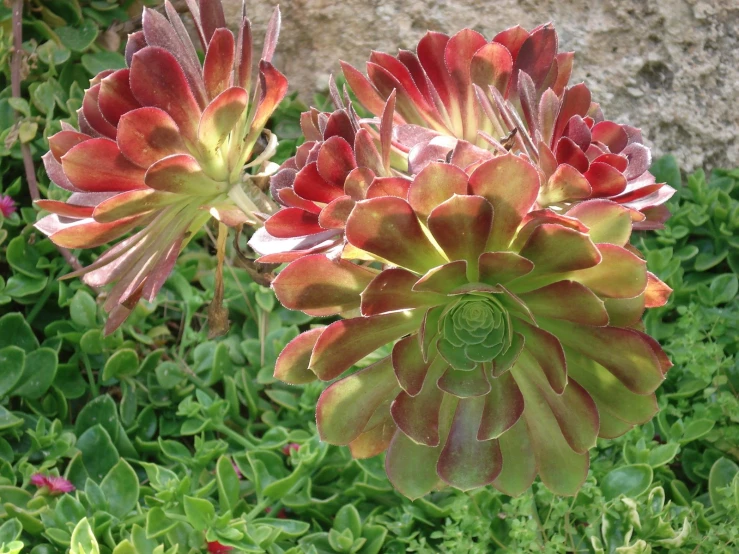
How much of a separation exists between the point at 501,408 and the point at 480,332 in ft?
0.25

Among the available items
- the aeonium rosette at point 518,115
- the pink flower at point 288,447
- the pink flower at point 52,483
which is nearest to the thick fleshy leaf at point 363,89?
the aeonium rosette at point 518,115

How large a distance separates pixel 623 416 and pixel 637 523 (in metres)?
0.58

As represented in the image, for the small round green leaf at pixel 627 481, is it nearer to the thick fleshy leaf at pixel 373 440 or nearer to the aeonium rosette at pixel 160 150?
the thick fleshy leaf at pixel 373 440

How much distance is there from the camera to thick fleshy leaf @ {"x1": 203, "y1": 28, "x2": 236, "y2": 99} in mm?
743

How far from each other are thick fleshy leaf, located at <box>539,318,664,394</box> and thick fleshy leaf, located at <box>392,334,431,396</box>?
13cm

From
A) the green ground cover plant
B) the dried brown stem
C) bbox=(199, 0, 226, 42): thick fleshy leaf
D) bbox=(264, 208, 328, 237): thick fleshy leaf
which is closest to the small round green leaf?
the green ground cover plant

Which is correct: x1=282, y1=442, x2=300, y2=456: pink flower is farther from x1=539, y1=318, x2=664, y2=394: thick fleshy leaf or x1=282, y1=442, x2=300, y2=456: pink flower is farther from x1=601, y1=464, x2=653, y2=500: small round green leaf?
x1=539, y1=318, x2=664, y2=394: thick fleshy leaf

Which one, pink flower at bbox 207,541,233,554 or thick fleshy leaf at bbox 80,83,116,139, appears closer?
thick fleshy leaf at bbox 80,83,116,139

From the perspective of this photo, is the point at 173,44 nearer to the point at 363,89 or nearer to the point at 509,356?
the point at 363,89

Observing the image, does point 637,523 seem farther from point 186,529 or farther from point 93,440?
point 93,440

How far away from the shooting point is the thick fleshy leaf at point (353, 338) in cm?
68

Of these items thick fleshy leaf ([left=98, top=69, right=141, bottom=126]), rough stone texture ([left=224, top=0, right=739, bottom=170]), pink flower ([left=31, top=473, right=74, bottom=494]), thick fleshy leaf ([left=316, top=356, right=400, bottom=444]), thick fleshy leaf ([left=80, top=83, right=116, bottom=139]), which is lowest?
pink flower ([left=31, top=473, right=74, bottom=494])

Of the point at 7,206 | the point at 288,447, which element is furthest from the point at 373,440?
the point at 7,206

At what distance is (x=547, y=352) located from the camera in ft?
2.21
